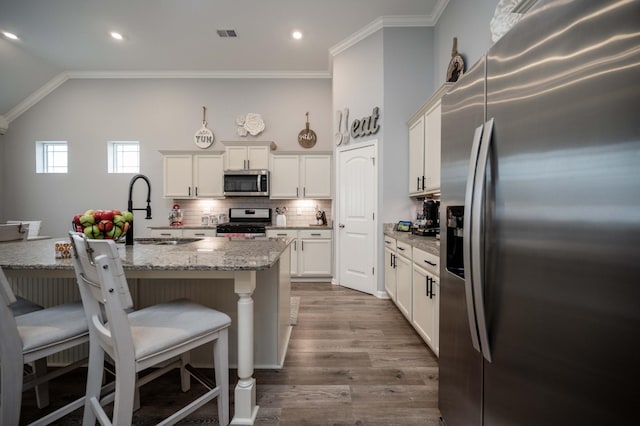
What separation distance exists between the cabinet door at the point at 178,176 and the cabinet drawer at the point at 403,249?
379cm

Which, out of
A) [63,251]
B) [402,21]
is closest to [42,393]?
[63,251]

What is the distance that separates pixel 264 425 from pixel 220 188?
4.10 meters

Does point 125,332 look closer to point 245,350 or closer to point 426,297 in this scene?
point 245,350

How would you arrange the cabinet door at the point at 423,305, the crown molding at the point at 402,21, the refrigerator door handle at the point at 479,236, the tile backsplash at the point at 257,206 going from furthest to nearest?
the tile backsplash at the point at 257,206 < the crown molding at the point at 402,21 < the cabinet door at the point at 423,305 < the refrigerator door handle at the point at 479,236

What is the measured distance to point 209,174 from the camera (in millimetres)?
4973

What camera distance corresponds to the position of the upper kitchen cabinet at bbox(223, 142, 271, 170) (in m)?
4.86

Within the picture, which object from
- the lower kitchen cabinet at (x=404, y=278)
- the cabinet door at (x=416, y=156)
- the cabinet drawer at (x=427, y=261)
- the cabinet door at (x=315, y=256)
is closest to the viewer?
the cabinet drawer at (x=427, y=261)

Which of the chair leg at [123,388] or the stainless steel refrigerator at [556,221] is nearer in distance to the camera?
the stainless steel refrigerator at [556,221]

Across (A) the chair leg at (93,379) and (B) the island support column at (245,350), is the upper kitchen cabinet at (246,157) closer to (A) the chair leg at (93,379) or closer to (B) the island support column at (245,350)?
(B) the island support column at (245,350)

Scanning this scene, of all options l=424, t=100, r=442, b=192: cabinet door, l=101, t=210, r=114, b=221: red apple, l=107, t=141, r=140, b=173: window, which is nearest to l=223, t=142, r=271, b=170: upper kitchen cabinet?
l=107, t=141, r=140, b=173: window

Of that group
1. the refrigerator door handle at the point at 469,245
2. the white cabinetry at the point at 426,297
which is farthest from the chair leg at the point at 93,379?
the white cabinetry at the point at 426,297

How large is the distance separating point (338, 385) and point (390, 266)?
1850 mm

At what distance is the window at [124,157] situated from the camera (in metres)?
5.44

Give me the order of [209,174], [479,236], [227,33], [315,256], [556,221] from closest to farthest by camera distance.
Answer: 1. [556,221]
2. [479,236]
3. [227,33]
4. [315,256]
5. [209,174]
